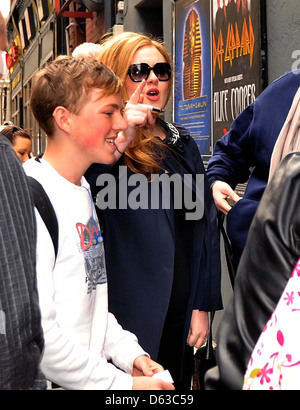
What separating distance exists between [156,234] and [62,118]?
0.67 meters

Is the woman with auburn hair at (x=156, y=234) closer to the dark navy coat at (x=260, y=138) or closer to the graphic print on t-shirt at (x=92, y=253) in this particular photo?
the dark navy coat at (x=260, y=138)

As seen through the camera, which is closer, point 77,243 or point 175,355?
point 77,243

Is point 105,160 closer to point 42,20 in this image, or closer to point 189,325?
point 189,325

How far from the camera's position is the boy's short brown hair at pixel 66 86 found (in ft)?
7.56

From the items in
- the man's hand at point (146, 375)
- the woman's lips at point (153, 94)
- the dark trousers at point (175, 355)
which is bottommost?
the dark trousers at point (175, 355)

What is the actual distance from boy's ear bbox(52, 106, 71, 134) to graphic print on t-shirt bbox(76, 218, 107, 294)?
354 millimetres

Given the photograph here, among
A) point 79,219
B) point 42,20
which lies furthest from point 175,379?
point 42,20

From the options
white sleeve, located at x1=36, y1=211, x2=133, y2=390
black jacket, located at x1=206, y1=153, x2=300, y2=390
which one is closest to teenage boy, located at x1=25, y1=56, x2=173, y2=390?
white sleeve, located at x1=36, y1=211, x2=133, y2=390

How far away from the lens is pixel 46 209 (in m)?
1.94

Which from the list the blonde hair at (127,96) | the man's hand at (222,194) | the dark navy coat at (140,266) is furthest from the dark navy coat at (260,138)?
the blonde hair at (127,96)

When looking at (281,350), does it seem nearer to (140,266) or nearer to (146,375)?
(146,375)

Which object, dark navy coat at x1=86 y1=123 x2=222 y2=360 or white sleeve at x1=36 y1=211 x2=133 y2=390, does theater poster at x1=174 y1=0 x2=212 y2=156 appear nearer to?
dark navy coat at x1=86 y1=123 x2=222 y2=360

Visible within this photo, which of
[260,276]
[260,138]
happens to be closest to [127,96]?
[260,138]
